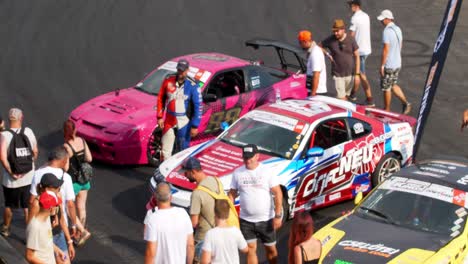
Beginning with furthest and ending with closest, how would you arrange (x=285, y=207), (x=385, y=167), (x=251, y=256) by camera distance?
(x=385, y=167) → (x=285, y=207) → (x=251, y=256)

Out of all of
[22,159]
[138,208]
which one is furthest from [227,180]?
[22,159]

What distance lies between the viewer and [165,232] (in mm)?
8844

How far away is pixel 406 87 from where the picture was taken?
19.3 metres

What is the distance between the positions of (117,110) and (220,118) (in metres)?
1.71

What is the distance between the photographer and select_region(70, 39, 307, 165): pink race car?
14648mm

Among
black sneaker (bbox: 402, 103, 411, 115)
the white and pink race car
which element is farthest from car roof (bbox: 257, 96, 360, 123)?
black sneaker (bbox: 402, 103, 411, 115)

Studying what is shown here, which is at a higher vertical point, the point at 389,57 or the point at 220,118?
the point at 389,57

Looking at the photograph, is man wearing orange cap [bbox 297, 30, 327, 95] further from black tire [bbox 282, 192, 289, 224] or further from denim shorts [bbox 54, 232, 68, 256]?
denim shorts [bbox 54, 232, 68, 256]

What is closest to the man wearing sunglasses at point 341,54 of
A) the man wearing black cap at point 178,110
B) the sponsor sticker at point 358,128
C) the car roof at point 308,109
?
the car roof at point 308,109

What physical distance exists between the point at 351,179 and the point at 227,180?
2.13 m

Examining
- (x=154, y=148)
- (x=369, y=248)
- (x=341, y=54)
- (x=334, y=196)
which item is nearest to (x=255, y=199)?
(x=369, y=248)

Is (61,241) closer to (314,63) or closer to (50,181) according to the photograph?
(50,181)

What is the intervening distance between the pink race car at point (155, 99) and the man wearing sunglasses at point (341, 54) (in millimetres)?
588

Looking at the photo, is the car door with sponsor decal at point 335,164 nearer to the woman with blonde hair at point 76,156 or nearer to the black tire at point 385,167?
the black tire at point 385,167
